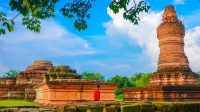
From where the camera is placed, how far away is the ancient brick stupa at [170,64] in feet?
66.9

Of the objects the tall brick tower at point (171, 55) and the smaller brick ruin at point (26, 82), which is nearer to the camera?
the tall brick tower at point (171, 55)

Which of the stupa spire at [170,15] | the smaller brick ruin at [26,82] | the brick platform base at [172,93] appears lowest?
the brick platform base at [172,93]

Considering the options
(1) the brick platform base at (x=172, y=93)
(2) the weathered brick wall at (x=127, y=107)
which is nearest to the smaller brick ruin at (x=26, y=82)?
(1) the brick platform base at (x=172, y=93)

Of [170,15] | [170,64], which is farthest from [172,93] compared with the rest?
[170,15]

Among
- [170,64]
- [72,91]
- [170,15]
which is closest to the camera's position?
[72,91]

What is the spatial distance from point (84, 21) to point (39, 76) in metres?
21.6

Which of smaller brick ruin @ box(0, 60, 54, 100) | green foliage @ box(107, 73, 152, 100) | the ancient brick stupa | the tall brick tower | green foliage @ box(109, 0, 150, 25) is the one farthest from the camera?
green foliage @ box(107, 73, 152, 100)

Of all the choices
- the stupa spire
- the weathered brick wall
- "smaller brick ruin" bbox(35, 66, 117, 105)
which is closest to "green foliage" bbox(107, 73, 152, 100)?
the stupa spire

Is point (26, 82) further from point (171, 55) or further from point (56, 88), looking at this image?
point (56, 88)

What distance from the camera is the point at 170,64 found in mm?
23234

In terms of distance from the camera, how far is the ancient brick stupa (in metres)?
20.4

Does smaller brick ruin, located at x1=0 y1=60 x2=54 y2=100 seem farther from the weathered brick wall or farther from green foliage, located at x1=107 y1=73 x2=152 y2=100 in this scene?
green foliage, located at x1=107 y1=73 x2=152 y2=100

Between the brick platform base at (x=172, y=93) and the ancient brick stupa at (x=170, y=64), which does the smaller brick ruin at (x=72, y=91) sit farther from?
the ancient brick stupa at (x=170, y=64)

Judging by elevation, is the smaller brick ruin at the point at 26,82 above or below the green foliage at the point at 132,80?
below
